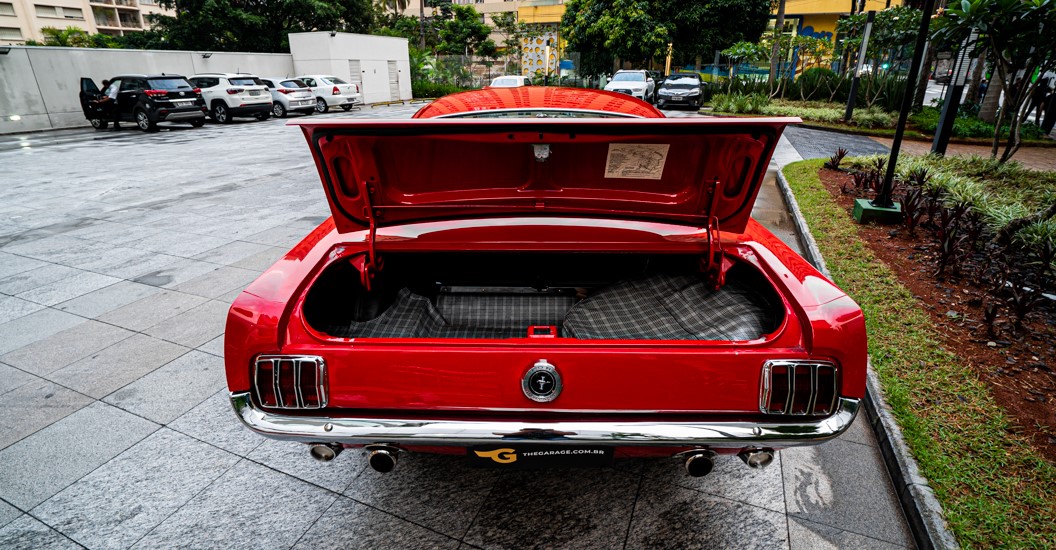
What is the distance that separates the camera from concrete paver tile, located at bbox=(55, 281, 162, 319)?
14.2 ft

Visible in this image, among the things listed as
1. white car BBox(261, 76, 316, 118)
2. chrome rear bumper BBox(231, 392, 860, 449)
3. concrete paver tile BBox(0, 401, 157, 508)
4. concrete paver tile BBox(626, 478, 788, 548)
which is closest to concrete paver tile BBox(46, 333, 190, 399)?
concrete paver tile BBox(0, 401, 157, 508)

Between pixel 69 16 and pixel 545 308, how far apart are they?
69.5m

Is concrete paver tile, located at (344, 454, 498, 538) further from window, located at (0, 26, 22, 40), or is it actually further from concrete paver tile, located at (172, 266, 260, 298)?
window, located at (0, 26, 22, 40)

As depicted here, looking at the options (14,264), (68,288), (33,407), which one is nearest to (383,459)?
(33,407)

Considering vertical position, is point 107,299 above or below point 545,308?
below

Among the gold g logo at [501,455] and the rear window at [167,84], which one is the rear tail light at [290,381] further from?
the rear window at [167,84]

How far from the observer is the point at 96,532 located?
222 centimetres

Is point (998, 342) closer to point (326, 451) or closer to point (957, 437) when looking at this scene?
point (957, 437)

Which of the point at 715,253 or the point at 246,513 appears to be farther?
the point at 715,253

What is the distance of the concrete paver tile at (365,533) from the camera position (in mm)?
2170

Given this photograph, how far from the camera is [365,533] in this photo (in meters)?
2.23

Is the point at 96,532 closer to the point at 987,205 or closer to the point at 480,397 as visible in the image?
the point at 480,397

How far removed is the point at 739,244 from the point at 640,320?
59 cm

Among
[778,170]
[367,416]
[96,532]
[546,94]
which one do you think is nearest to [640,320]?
[367,416]
